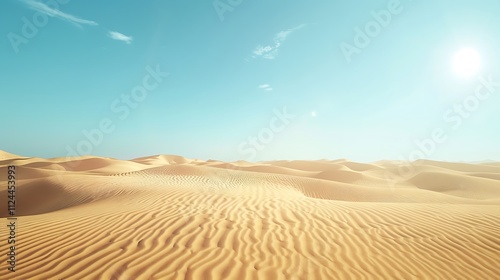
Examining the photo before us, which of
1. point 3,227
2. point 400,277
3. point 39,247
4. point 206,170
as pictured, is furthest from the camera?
point 206,170

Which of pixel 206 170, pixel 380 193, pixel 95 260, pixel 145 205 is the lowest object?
pixel 380 193

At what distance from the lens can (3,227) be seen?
220 inches

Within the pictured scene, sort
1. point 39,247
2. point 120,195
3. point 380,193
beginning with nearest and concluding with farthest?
point 39,247 → point 120,195 → point 380,193

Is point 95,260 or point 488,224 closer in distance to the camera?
point 95,260

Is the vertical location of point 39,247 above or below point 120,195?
below

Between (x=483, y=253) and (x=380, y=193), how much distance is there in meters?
9.71

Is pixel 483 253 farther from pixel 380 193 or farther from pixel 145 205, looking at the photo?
A: pixel 380 193

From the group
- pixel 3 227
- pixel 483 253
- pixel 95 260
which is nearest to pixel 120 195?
pixel 3 227

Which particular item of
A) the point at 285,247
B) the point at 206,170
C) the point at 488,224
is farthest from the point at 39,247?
the point at 206,170

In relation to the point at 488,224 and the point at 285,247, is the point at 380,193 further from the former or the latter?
the point at 285,247

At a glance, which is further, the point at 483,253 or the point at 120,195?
the point at 120,195

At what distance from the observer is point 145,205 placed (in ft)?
24.1

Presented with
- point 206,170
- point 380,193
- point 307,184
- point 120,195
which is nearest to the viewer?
point 120,195

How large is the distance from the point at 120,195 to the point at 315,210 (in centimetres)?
754
